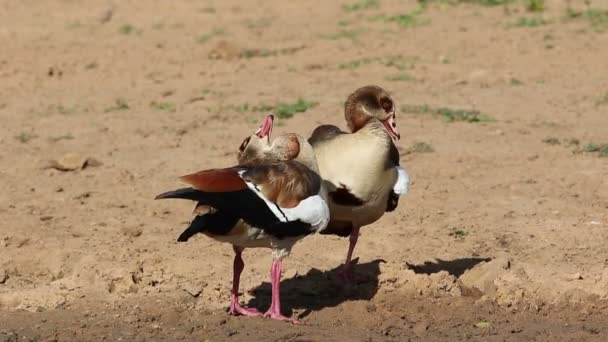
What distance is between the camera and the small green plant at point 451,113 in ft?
34.6

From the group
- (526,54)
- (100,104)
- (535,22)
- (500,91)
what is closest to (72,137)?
(100,104)

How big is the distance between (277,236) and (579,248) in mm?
2363

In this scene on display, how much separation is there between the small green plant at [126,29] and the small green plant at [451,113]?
512 cm

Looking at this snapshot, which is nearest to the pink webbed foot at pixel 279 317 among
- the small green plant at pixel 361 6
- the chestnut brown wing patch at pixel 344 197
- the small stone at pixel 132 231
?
the chestnut brown wing patch at pixel 344 197

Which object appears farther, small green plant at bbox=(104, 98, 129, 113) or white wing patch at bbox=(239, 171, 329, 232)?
small green plant at bbox=(104, 98, 129, 113)

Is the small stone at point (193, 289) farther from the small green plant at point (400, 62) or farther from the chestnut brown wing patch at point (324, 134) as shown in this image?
→ the small green plant at point (400, 62)

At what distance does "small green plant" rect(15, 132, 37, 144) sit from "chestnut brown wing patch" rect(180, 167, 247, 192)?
15.3ft

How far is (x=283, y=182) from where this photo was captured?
5.95 m

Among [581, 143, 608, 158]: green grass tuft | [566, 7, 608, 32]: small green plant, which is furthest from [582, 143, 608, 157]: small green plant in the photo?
[566, 7, 608, 32]: small green plant

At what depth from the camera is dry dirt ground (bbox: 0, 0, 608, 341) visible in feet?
21.6

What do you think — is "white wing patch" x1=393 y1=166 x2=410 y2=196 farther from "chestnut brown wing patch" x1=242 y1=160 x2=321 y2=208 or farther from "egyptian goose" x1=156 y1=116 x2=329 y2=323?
"chestnut brown wing patch" x1=242 y1=160 x2=321 y2=208

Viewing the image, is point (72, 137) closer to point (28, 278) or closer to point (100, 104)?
point (100, 104)

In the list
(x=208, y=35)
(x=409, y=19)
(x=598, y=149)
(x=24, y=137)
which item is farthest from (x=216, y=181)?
(x=409, y=19)

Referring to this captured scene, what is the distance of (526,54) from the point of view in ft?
43.1
